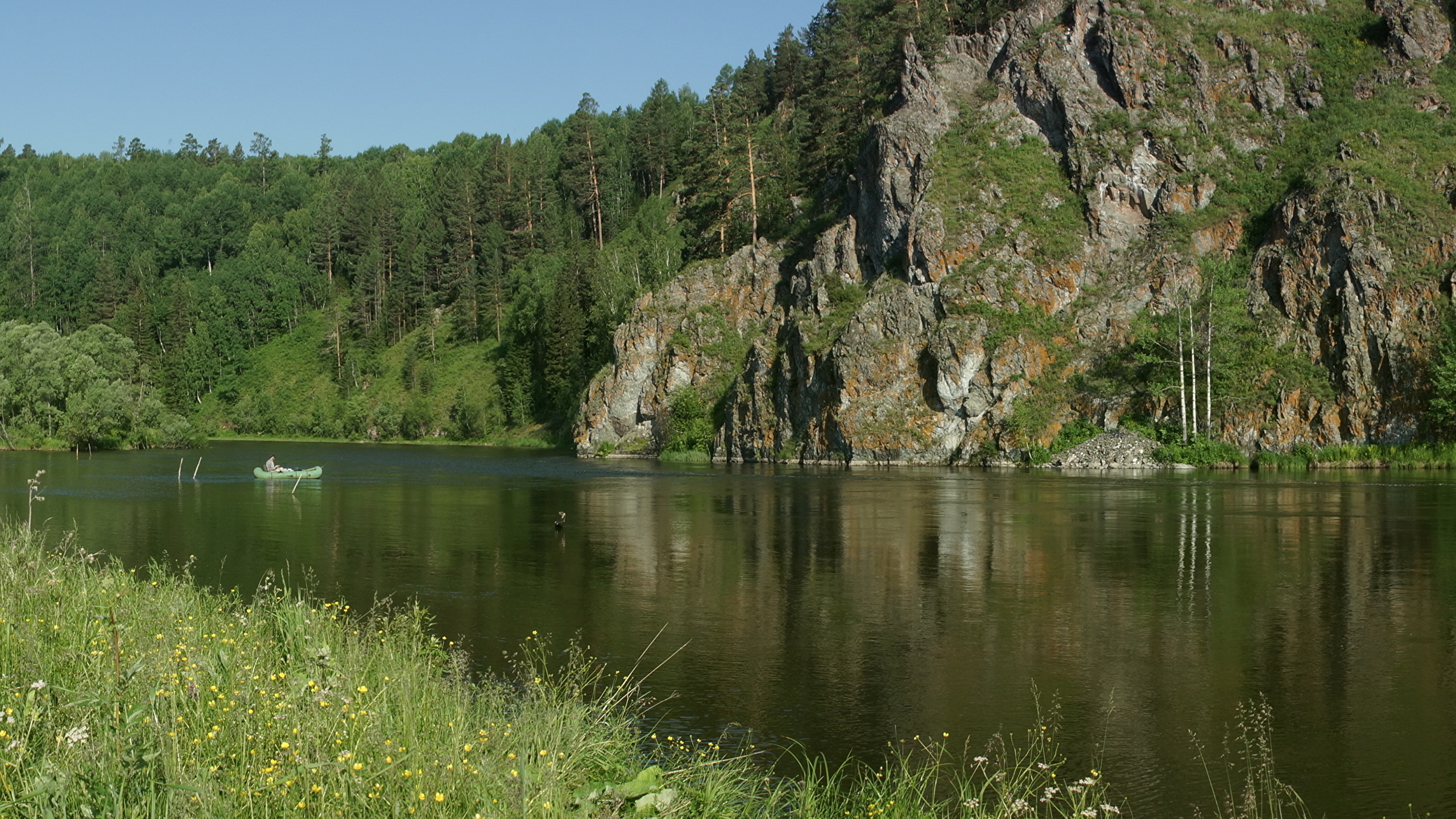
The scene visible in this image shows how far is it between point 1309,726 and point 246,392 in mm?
146906

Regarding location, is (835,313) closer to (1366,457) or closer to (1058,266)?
(1058,266)

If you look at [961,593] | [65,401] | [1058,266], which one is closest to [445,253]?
[65,401]

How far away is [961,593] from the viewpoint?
27672 mm

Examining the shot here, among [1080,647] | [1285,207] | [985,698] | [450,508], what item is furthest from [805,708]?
[1285,207]

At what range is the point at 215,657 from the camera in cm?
1359

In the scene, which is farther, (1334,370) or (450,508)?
(1334,370)

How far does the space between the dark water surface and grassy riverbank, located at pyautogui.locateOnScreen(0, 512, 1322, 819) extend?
1.91 metres

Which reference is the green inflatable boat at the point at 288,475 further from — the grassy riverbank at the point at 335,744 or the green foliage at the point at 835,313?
the grassy riverbank at the point at 335,744

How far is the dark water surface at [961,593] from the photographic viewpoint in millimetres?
16734

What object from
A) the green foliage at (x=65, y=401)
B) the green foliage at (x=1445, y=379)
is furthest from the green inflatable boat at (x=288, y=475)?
the green foliage at (x=1445, y=379)

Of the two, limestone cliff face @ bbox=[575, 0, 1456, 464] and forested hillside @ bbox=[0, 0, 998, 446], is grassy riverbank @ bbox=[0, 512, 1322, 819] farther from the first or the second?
forested hillside @ bbox=[0, 0, 998, 446]

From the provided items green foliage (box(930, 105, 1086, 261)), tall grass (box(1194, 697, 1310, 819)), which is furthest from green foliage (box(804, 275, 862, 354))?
tall grass (box(1194, 697, 1310, 819))

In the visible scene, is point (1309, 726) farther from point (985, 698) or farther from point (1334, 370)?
point (1334, 370)

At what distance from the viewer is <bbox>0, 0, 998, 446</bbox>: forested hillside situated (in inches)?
4124
